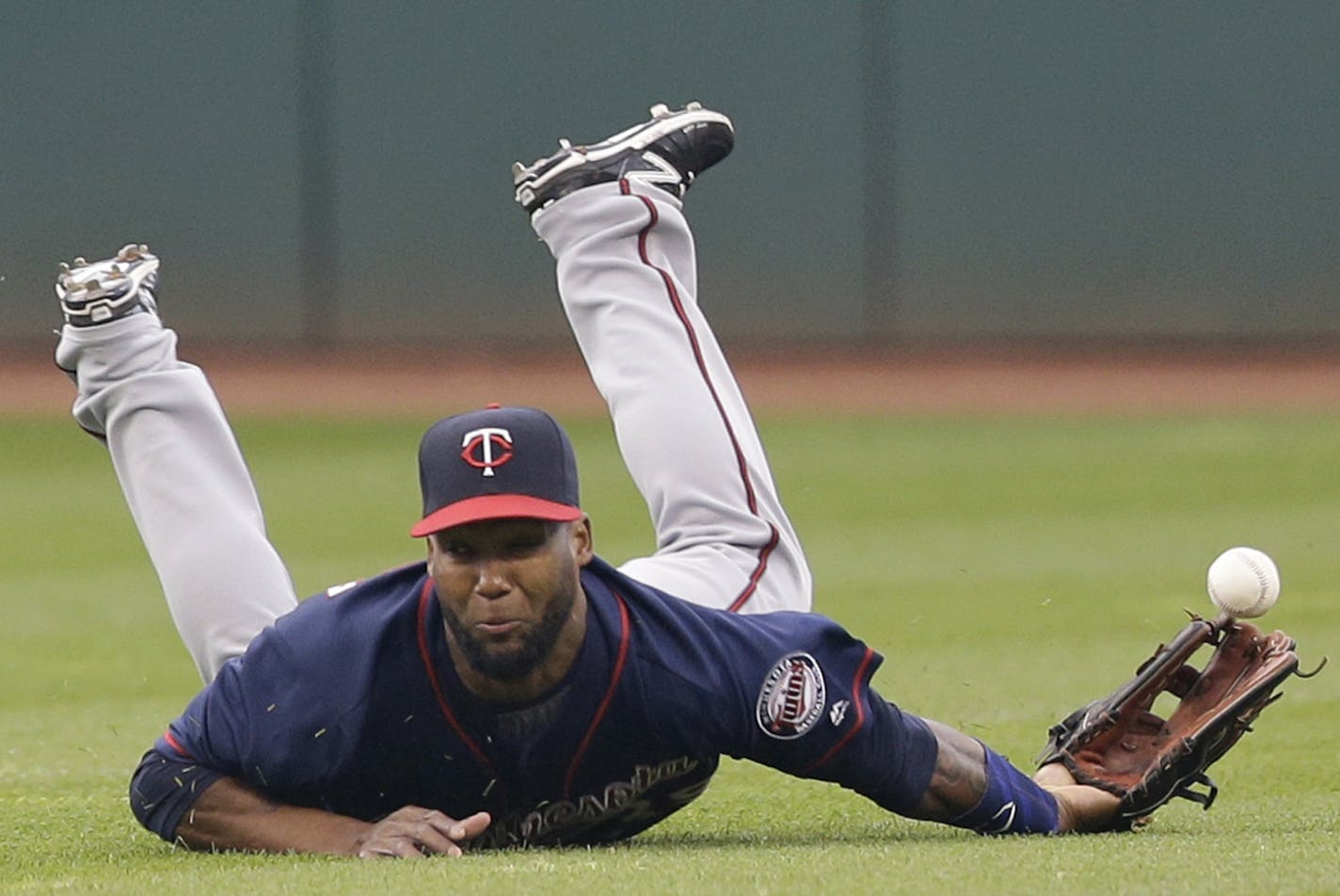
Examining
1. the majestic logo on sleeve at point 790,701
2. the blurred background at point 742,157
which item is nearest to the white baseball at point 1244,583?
the majestic logo on sleeve at point 790,701

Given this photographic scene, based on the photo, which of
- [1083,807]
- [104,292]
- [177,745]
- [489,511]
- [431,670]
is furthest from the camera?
[104,292]

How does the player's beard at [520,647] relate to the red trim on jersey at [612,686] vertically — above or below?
above

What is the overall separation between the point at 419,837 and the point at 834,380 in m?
10.3

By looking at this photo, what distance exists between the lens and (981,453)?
9.88 m

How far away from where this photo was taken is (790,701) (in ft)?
9.21

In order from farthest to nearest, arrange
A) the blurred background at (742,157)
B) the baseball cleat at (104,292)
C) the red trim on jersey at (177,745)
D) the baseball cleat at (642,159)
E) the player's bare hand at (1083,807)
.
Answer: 1. the blurred background at (742,157)
2. the baseball cleat at (642,159)
3. the baseball cleat at (104,292)
4. the player's bare hand at (1083,807)
5. the red trim on jersey at (177,745)

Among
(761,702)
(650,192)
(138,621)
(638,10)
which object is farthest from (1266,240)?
(761,702)

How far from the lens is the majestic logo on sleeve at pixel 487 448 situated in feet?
8.74

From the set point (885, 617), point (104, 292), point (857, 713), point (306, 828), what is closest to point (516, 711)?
point (306, 828)

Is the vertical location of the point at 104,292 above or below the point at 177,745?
above

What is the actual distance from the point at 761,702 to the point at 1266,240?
1134cm

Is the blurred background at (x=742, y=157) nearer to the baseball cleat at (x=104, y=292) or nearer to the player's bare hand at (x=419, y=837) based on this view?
the baseball cleat at (x=104, y=292)

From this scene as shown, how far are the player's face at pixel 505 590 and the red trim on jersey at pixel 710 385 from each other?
34.9 inches

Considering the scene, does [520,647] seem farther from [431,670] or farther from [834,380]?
[834,380]
